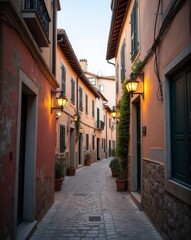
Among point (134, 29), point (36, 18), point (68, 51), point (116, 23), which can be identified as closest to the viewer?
point (36, 18)

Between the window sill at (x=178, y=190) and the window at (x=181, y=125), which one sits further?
the window at (x=181, y=125)

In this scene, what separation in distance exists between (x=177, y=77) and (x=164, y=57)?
63 centimetres

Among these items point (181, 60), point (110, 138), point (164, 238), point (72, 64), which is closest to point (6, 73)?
point (181, 60)

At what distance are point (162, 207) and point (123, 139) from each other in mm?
5006

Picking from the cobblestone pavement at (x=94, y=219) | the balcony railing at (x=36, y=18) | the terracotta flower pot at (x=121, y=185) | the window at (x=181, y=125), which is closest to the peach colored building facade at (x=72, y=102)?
the terracotta flower pot at (x=121, y=185)

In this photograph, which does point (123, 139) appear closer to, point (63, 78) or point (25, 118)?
point (25, 118)

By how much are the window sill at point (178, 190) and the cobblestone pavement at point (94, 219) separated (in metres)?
1.14

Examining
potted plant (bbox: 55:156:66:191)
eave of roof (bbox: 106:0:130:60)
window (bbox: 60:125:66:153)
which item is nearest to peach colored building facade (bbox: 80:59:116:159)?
window (bbox: 60:125:66:153)

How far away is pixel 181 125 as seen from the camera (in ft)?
14.0

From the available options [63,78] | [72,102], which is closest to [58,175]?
[63,78]

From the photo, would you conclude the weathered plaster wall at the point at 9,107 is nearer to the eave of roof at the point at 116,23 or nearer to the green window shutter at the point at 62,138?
the eave of roof at the point at 116,23

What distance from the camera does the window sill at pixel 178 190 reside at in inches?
144

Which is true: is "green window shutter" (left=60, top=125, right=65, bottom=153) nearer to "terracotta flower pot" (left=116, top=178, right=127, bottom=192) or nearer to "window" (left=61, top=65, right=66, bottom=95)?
"window" (left=61, top=65, right=66, bottom=95)

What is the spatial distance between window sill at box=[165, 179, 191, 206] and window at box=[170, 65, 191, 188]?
10 cm
